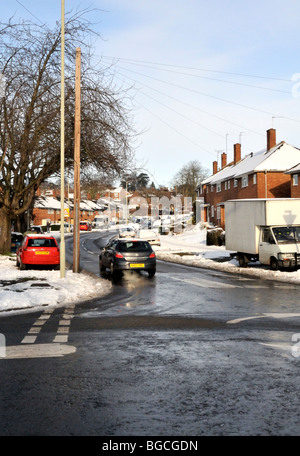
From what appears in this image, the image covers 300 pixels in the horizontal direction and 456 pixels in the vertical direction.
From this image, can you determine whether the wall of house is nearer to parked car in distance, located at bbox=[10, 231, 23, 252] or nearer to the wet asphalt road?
parked car in distance, located at bbox=[10, 231, 23, 252]

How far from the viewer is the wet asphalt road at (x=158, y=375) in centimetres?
464

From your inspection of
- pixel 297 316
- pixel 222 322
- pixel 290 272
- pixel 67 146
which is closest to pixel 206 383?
pixel 222 322

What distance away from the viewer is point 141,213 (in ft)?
415

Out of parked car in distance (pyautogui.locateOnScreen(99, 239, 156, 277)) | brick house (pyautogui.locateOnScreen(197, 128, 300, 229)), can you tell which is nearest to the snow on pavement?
parked car in distance (pyautogui.locateOnScreen(99, 239, 156, 277))

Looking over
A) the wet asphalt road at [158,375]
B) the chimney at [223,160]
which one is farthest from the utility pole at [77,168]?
the chimney at [223,160]

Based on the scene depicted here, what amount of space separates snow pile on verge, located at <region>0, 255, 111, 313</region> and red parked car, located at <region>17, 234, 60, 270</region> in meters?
2.07

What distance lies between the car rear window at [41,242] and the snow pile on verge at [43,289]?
2.43 metres

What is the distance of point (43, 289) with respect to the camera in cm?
1517

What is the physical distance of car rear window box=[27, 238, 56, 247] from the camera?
22531 millimetres

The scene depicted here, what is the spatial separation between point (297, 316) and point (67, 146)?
1819 centimetres

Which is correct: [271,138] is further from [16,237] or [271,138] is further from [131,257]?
[131,257]

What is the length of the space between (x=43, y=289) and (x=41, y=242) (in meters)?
7.86

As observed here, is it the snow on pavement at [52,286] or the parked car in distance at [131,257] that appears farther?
the parked car in distance at [131,257]

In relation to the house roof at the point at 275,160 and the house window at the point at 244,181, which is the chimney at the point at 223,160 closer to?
the house roof at the point at 275,160
